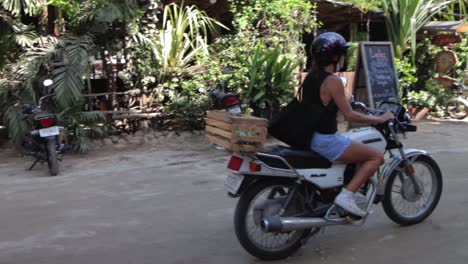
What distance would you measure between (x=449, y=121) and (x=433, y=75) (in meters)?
1.46

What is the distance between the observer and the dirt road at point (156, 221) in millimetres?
4453

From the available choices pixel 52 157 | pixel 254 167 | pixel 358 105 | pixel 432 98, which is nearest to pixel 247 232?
pixel 254 167

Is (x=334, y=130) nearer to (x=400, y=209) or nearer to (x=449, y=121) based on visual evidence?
(x=400, y=209)

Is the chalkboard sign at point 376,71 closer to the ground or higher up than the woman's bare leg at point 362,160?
higher up

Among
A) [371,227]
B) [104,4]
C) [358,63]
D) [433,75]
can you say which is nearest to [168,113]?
[104,4]

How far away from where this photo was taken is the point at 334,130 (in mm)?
4359

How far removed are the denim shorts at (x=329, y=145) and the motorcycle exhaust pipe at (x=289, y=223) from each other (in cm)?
48

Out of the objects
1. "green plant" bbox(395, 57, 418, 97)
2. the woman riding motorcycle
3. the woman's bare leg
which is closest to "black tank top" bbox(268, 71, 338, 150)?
the woman riding motorcycle

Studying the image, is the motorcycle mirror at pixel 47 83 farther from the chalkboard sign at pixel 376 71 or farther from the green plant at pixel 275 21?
the chalkboard sign at pixel 376 71

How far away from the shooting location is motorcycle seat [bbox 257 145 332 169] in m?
4.14

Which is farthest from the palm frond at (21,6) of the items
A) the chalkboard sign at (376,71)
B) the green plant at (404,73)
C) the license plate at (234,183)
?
the green plant at (404,73)

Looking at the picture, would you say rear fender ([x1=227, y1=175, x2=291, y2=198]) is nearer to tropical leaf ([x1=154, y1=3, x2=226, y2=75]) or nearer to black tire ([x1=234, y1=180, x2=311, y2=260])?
black tire ([x1=234, y1=180, x2=311, y2=260])

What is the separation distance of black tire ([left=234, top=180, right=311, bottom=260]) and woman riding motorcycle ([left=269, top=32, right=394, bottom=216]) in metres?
0.37

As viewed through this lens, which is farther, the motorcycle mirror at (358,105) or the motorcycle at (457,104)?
the motorcycle at (457,104)
